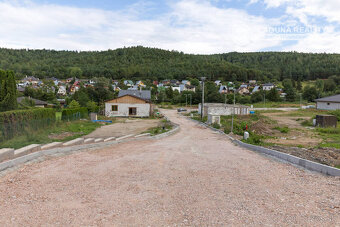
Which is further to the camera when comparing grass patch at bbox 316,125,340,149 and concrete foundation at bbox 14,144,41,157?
grass patch at bbox 316,125,340,149

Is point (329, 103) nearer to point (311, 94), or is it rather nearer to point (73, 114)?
point (311, 94)

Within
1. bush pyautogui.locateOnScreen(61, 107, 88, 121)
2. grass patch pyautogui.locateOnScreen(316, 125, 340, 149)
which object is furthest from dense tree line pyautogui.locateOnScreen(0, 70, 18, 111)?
grass patch pyautogui.locateOnScreen(316, 125, 340, 149)

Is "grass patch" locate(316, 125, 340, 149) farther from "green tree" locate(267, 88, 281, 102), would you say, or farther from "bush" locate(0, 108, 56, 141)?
"green tree" locate(267, 88, 281, 102)

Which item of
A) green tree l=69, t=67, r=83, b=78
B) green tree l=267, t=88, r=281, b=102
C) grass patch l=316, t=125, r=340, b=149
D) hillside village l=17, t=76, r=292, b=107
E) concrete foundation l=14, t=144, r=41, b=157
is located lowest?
grass patch l=316, t=125, r=340, b=149

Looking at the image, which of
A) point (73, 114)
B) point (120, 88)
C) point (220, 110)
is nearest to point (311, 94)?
point (220, 110)

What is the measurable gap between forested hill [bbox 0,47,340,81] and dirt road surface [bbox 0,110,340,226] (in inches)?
5542

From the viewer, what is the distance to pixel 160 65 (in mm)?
173625

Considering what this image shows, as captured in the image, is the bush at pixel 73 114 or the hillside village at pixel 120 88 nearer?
the bush at pixel 73 114

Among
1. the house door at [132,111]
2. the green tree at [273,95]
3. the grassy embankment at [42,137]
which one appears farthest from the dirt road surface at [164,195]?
the green tree at [273,95]

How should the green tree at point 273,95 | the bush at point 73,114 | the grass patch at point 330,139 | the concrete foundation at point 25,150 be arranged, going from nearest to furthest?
1. the concrete foundation at point 25,150
2. the grass patch at point 330,139
3. the bush at point 73,114
4. the green tree at point 273,95

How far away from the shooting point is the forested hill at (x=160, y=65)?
142 metres

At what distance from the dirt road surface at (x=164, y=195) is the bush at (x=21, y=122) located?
6.75m

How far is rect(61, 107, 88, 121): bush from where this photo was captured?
2716 cm

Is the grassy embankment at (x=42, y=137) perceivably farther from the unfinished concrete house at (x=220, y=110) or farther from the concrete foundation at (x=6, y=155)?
the unfinished concrete house at (x=220, y=110)
